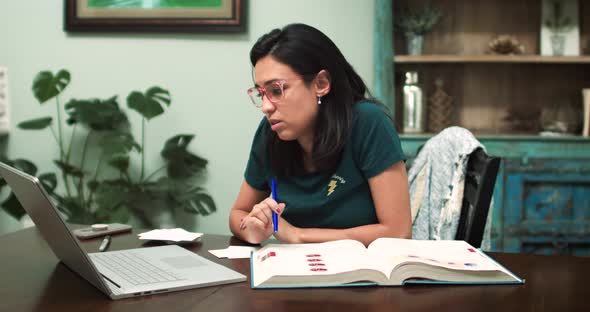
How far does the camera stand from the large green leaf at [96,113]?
3.03 meters

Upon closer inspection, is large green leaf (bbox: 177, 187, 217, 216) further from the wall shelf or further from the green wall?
the wall shelf

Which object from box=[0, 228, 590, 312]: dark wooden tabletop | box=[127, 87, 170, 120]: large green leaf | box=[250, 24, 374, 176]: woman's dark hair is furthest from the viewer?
box=[127, 87, 170, 120]: large green leaf

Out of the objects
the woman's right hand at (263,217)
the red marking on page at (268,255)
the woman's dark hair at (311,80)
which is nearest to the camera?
the red marking on page at (268,255)

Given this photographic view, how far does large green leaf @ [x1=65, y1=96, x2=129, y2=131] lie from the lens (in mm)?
3033

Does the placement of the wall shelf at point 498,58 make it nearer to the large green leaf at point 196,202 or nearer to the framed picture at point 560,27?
the framed picture at point 560,27

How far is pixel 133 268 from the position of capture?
1131mm

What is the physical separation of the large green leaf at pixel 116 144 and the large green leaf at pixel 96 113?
0.13 m

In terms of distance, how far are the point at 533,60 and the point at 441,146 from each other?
1276mm

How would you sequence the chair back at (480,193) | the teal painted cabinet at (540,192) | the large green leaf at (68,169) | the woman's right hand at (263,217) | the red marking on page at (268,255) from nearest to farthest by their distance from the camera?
1. the red marking on page at (268,255)
2. the woman's right hand at (263,217)
3. the chair back at (480,193)
4. the teal painted cabinet at (540,192)
5. the large green leaf at (68,169)

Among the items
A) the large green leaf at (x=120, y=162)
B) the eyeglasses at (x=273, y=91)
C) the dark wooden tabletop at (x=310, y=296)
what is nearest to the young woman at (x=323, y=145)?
the eyeglasses at (x=273, y=91)

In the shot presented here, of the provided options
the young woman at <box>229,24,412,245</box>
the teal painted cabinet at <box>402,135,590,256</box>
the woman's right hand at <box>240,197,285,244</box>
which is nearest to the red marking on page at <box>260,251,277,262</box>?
the woman's right hand at <box>240,197,285,244</box>

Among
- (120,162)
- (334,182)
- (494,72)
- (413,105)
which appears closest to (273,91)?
(334,182)

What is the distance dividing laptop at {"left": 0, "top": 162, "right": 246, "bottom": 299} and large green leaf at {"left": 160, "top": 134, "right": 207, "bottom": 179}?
1.80m

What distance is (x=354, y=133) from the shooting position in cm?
163
